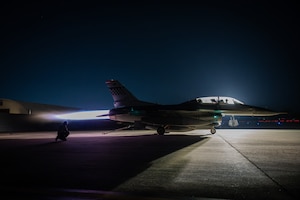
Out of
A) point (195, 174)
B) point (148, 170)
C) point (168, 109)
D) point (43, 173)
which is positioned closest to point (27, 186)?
point (43, 173)

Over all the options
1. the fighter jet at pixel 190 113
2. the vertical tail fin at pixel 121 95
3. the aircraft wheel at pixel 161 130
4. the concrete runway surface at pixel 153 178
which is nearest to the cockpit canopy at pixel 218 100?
the fighter jet at pixel 190 113

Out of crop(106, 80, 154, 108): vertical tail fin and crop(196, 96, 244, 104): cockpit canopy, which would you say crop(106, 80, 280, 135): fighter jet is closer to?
crop(196, 96, 244, 104): cockpit canopy

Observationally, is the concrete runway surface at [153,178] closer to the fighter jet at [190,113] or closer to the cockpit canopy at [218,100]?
the fighter jet at [190,113]

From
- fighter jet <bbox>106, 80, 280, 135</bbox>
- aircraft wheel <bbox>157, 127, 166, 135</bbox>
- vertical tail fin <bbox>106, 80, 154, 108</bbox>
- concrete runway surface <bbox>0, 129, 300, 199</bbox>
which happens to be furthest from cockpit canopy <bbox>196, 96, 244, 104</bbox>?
concrete runway surface <bbox>0, 129, 300, 199</bbox>

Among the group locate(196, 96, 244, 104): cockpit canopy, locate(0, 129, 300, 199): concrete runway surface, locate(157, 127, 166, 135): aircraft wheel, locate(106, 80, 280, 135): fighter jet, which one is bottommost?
locate(0, 129, 300, 199): concrete runway surface

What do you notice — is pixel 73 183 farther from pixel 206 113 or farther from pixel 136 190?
pixel 206 113

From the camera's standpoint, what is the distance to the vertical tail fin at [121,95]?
25828 millimetres

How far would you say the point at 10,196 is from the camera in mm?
5180

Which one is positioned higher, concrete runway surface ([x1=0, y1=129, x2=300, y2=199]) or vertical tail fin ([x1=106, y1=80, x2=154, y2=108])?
vertical tail fin ([x1=106, y1=80, x2=154, y2=108])

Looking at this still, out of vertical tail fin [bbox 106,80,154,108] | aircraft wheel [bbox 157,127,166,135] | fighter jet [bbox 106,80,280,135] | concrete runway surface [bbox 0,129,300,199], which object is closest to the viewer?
concrete runway surface [bbox 0,129,300,199]

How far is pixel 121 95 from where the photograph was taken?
26.3m

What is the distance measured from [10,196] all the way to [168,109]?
1723 cm

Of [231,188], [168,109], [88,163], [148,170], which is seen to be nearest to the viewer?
[231,188]

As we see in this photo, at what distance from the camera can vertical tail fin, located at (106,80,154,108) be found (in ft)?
84.7
